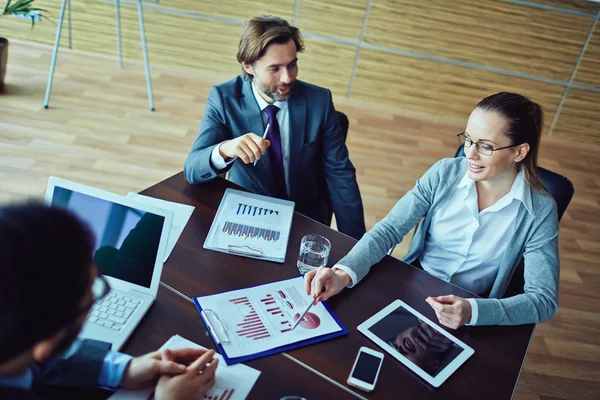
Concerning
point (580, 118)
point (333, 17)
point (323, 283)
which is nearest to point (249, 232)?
point (323, 283)

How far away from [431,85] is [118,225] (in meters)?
4.00

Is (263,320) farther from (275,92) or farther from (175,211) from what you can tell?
(275,92)

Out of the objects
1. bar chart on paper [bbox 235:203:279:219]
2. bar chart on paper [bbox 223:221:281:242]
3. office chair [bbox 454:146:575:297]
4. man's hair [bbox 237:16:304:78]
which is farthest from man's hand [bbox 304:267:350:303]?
man's hair [bbox 237:16:304:78]

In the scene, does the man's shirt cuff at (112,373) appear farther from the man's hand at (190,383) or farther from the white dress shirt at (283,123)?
the white dress shirt at (283,123)

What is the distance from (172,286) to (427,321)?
2.30ft

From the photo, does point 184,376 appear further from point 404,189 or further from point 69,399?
point 404,189

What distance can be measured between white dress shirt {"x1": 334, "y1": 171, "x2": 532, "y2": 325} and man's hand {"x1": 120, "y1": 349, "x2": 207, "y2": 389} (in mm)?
1084

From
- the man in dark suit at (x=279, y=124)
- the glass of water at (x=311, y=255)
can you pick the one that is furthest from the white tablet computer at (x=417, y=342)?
the man in dark suit at (x=279, y=124)

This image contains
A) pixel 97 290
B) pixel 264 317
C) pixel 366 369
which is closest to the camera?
pixel 97 290

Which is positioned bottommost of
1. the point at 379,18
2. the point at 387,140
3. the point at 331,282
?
the point at 387,140

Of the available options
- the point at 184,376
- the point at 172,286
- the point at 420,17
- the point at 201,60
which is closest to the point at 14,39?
the point at 201,60

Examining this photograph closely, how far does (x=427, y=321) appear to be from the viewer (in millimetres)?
1401

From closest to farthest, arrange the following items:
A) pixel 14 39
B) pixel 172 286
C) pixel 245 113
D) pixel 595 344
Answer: pixel 172 286, pixel 245 113, pixel 595 344, pixel 14 39

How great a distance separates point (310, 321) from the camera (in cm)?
134
